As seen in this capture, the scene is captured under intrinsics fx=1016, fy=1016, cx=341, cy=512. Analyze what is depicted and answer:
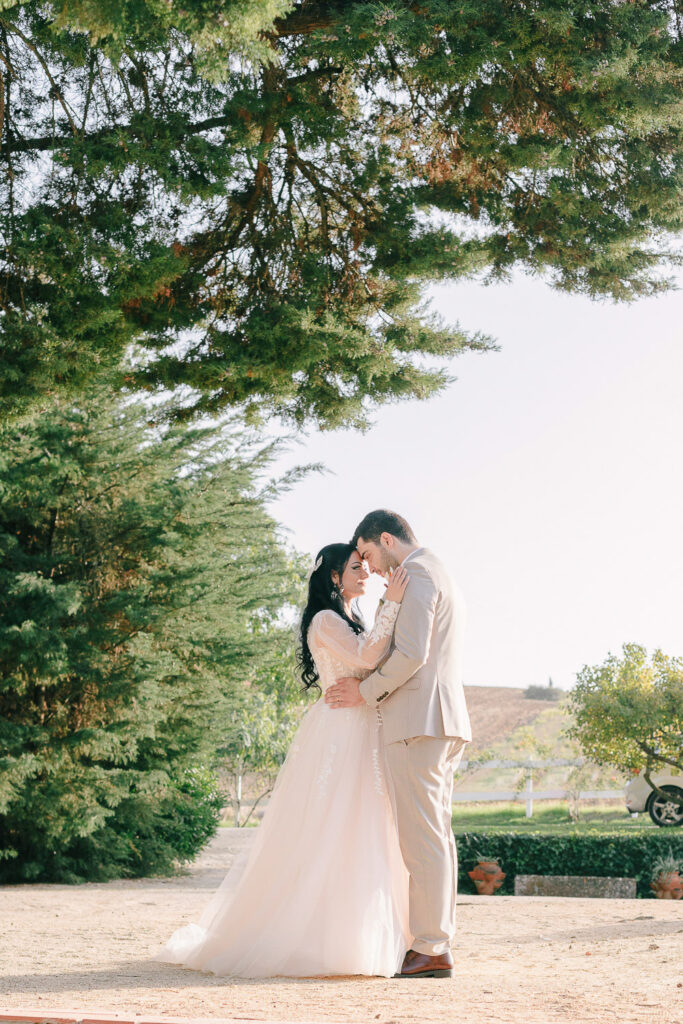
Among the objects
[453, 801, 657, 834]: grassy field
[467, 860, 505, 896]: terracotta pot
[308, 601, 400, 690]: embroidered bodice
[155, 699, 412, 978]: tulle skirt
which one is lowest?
[453, 801, 657, 834]: grassy field

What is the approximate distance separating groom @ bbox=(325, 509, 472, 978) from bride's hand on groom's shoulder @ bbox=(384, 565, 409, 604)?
0.09 ft

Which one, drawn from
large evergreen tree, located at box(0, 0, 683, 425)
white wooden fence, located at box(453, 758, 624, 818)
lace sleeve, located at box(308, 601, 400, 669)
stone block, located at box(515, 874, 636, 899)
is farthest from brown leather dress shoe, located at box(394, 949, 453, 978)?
white wooden fence, located at box(453, 758, 624, 818)

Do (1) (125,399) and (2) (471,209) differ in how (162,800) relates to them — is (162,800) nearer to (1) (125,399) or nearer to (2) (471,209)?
(1) (125,399)

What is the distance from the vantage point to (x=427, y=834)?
15.4ft

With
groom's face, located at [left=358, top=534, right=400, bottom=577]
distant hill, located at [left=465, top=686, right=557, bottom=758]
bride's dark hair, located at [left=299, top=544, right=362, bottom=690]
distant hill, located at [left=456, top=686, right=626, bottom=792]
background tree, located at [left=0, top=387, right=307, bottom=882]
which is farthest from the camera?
distant hill, located at [left=465, top=686, right=557, bottom=758]

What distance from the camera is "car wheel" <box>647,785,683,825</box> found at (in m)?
20.8

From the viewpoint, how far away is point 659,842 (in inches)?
517

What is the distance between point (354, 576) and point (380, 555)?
351 millimetres

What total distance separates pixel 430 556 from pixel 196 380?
3166 mm

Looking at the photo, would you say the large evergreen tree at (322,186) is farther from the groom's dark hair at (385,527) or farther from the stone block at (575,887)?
the stone block at (575,887)

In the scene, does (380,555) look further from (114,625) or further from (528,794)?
(528,794)

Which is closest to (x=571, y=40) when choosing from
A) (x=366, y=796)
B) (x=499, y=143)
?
(x=499, y=143)

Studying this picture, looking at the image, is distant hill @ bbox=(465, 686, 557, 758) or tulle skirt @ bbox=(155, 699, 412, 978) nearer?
tulle skirt @ bbox=(155, 699, 412, 978)

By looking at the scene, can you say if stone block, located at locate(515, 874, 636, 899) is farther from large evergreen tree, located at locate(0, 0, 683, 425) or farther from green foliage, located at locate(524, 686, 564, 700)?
green foliage, located at locate(524, 686, 564, 700)
